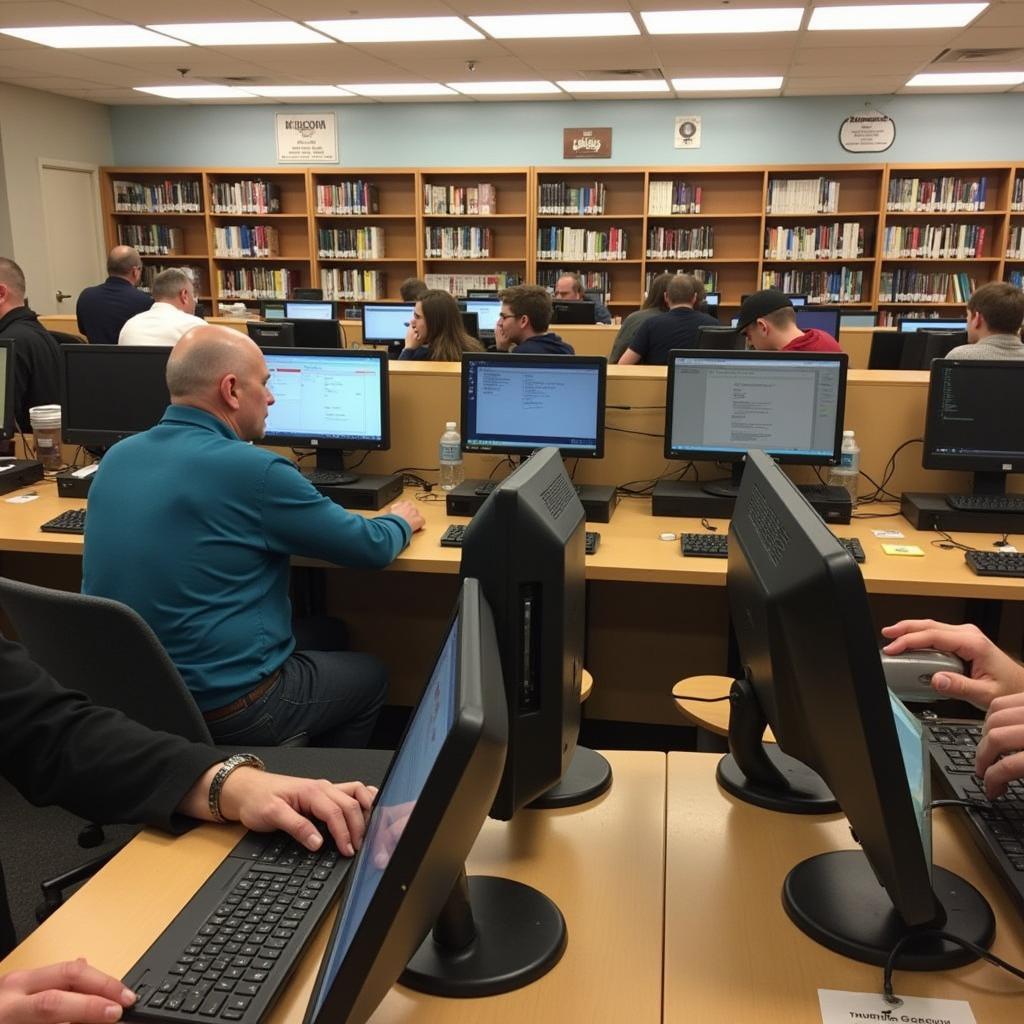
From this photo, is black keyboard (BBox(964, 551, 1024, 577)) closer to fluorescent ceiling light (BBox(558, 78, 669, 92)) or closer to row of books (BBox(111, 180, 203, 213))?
fluorescent ceiling light (BBox(558, 78, 669, 92))

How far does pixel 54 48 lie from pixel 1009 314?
5803 mm

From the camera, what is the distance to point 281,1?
4.96 metres

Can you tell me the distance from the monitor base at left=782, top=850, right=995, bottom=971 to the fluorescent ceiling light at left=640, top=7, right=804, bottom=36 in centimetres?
503

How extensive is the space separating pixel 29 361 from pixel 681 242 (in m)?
5.76

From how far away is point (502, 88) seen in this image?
7.59m

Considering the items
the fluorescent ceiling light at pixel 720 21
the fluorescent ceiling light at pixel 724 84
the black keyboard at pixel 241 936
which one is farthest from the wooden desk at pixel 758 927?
the fluorescent ceiling light at pixel 724 84

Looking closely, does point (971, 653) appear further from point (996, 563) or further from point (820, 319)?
point (820, 319)

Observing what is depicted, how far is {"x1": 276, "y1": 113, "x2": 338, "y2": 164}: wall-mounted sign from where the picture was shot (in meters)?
8.50

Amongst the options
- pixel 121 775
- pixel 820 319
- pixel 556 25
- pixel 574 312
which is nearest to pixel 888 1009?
pixel 121 775

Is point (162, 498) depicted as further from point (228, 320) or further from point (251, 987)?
point (228, 320)

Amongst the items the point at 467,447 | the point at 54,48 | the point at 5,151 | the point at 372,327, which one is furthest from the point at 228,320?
the point at 5,151

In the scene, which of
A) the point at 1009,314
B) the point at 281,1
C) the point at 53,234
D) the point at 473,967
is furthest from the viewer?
the point at 53,234

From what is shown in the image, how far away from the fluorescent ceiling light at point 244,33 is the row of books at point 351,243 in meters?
2.49

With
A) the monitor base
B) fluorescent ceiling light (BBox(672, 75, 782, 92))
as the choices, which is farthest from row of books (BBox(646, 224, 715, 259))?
the monitor base
